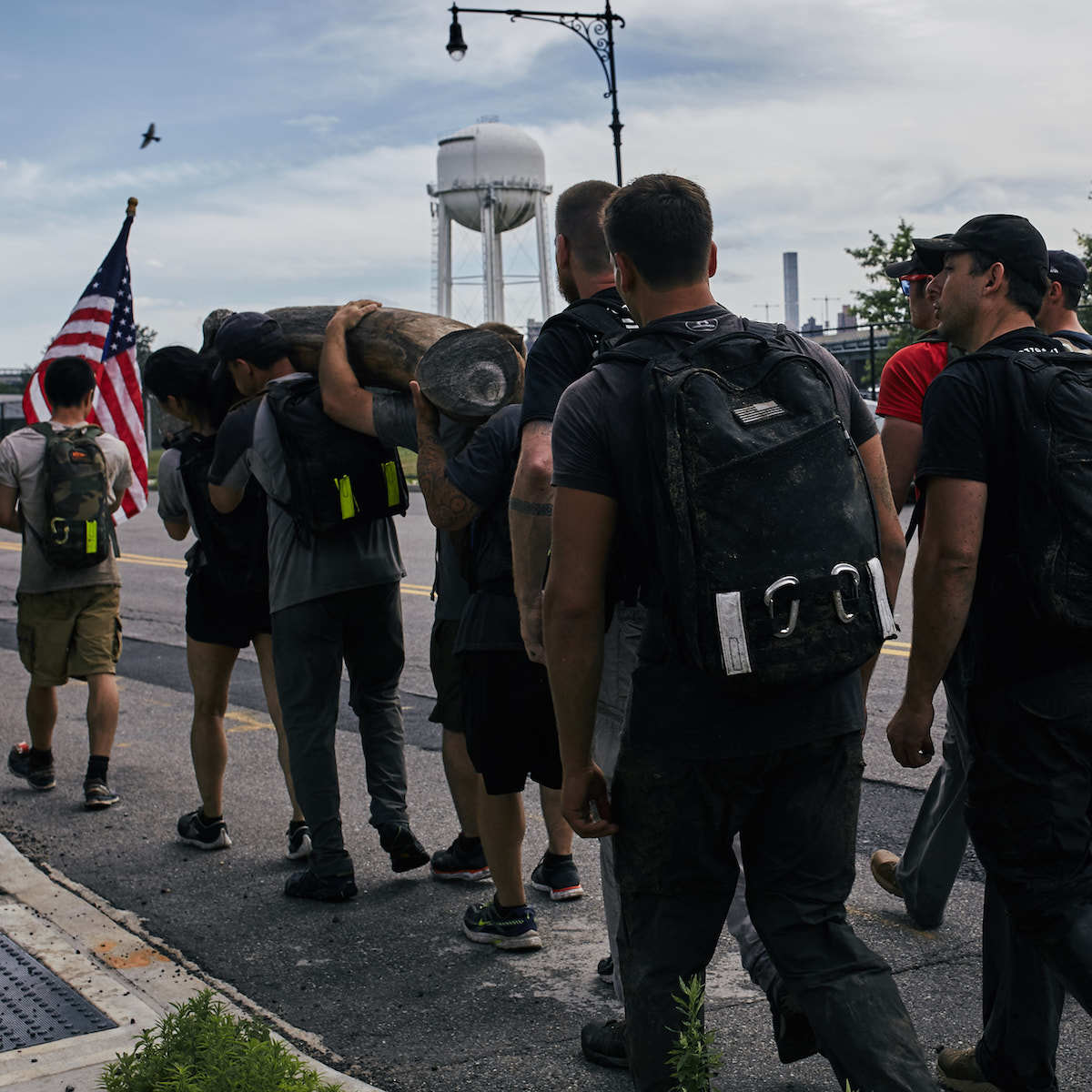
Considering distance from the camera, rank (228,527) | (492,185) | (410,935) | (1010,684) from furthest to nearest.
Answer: (492,185) < (228,527) < (410,935) < (1010,684)

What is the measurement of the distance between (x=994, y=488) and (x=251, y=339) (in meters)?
2.91

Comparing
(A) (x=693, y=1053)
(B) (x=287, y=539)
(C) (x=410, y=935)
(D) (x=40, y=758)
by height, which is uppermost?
(B) (x=287, y=539)

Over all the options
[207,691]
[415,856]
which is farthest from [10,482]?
[415,856]

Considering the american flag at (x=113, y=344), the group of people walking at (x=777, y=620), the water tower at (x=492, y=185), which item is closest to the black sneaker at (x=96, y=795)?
the american flag at (x=113, y=344)

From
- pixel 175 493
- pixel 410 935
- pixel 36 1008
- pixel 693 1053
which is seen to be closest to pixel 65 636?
pixel 175 493

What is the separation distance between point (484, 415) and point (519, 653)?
2.36ft

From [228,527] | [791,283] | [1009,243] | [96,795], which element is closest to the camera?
[1009,243]

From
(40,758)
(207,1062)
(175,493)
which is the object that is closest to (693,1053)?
(207,1062)

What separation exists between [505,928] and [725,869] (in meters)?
1.87

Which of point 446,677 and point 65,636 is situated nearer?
point 446,677

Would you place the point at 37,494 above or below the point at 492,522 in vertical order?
above

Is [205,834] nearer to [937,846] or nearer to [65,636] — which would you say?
[65,636]

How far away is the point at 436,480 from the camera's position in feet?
13.7

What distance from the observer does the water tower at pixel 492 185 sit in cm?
4928
